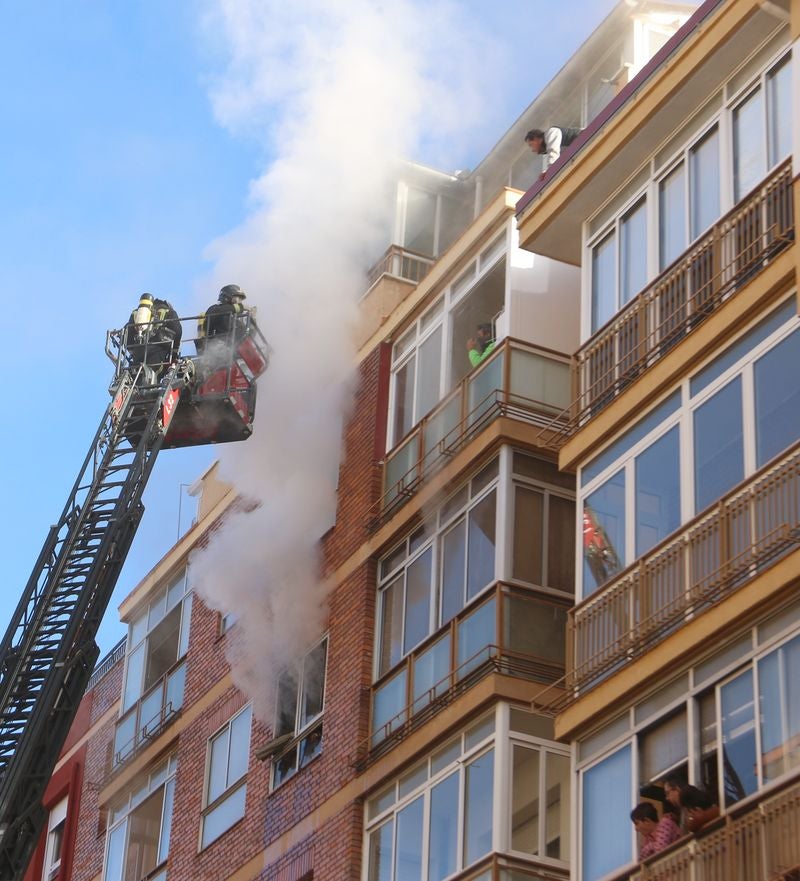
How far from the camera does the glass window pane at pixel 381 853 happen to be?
2305cm

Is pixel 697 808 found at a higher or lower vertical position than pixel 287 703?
lower

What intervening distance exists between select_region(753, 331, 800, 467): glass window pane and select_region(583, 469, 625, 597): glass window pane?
227cm

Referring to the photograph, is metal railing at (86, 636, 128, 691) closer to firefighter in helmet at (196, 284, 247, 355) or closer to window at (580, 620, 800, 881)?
firefighter in helmet at (196, 284, 247, 355)

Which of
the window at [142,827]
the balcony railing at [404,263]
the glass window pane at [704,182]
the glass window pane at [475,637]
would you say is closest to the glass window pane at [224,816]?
the window at [142,827]

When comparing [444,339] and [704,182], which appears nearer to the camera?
[704,182]

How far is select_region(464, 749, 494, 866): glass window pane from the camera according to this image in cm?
2103

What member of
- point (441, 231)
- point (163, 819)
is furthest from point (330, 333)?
point (163, 819)

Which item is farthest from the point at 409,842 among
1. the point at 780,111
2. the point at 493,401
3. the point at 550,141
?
the point at 780,111

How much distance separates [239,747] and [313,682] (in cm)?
223

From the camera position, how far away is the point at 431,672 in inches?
915

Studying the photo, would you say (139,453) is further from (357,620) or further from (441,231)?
(441,231)

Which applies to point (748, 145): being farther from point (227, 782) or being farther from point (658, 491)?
point (227, 782)

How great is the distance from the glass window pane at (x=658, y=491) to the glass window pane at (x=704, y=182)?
2.29 m

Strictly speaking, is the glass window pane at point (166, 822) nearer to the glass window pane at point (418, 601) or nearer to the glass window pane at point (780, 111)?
the glass window pane at point (418, 601)
